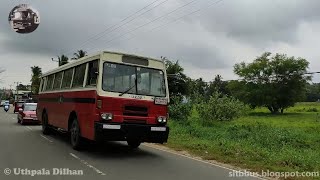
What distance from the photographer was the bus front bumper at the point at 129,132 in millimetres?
12086

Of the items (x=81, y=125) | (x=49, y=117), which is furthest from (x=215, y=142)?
(x=49, y=117)

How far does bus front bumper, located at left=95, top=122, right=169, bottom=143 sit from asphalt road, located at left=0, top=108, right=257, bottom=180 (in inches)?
24.1

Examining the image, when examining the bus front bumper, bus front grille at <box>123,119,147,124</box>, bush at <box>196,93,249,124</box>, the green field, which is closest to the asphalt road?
the bus front bumper

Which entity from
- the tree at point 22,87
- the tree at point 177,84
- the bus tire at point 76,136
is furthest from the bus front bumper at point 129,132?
the tree at point 22,87

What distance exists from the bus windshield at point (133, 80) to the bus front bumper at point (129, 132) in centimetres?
104

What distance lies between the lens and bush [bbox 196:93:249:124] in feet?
96.8

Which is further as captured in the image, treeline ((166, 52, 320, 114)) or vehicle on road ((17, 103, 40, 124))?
treeline ((166, 52, 320, 114))

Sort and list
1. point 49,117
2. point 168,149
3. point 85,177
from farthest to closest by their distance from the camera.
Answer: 1. point 49,117
2. point 168,149
3. point 85,177

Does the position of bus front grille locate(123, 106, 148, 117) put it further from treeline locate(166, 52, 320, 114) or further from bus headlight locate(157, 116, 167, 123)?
treeline locate(166, 52, 320, 114)

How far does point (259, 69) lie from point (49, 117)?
71952 mm

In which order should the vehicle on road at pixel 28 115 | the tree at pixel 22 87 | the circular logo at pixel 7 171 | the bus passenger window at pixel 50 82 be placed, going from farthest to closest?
the tree at pixel 22 87 < the vehicle on road at pixel 28 115 < the bus passenger window at pixel 50 82 < the circular logo at pixel 7 171

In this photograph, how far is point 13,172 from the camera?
32.4ft

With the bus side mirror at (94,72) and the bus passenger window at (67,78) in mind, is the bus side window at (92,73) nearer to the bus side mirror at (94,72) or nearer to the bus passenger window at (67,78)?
the bus side mirror at (94,72)

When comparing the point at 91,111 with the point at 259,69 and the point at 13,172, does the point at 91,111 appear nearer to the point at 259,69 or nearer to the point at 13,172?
the point at 13,172
